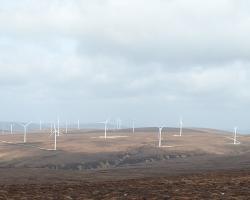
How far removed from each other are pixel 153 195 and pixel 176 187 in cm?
476

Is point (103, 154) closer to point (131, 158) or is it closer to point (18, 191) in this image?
point (131, 158)

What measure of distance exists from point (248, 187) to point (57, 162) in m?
85.7

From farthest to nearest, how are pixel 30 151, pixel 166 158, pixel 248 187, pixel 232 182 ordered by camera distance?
1. pixel 30 151
2. pixel 166 158
3. pixel 232 182
4. pixel 248 187

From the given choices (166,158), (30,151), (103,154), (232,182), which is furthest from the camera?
(30,151)

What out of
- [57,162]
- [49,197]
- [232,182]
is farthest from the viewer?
[57,162]

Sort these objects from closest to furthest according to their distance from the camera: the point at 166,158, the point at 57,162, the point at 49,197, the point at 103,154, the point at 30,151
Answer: the point at 49,197
the point at 57,162
the point at 166,158
the point at 103,154
the point at 30,151

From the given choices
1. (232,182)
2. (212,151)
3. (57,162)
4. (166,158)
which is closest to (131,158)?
(166,158)

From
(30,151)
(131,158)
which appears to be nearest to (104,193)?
(131,158)

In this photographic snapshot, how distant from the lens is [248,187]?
3097 centimetres

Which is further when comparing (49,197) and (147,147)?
(147,147)

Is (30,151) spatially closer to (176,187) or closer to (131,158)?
(131,158)

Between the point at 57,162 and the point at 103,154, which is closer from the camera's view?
the point at 57,162

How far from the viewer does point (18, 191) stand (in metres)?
31.1

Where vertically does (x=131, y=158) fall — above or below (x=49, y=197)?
below
